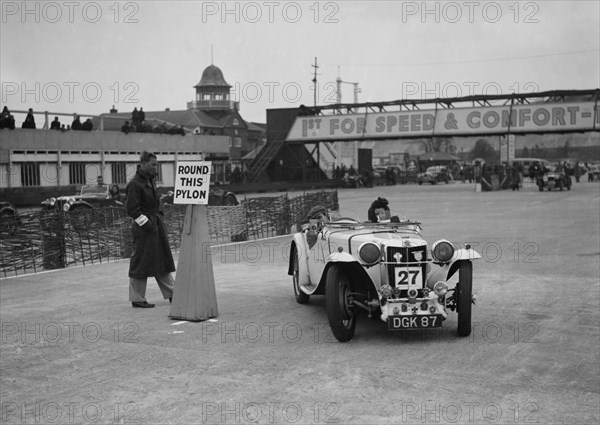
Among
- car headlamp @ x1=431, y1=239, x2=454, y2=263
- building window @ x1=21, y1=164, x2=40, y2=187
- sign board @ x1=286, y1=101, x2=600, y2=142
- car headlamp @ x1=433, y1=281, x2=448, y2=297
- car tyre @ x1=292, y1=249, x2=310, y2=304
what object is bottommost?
car tyre @ x1=292, y1=249, x2=310, y2=304

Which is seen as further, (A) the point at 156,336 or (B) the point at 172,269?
(B) the point at 172,269

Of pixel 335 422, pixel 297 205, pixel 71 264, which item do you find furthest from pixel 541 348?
pixel 297 205

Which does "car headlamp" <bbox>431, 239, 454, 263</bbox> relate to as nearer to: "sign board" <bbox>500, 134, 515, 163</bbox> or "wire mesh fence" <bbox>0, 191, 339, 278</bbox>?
"wire mesh fence" <bbox>0, 191, 339, 278</bbox>

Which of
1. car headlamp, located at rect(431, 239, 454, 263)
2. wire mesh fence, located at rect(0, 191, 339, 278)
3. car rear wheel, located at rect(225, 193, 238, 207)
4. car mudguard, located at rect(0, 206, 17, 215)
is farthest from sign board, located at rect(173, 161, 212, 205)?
car rear wheel, located at rect(225, 193, 238, 207)

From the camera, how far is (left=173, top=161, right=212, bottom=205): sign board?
9.71 m

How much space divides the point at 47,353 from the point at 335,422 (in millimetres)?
3582

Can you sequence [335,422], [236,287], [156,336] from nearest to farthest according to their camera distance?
[335,422] → [156,336] → [236,287]

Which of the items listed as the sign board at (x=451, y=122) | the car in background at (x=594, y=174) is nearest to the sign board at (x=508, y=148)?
the sign board at (x=451, y=122)

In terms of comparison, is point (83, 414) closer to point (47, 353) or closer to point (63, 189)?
point (47, 353)

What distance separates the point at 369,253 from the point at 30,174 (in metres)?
31.8

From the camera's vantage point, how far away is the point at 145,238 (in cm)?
1045

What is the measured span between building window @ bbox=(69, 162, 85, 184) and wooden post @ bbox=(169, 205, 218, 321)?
1230 inches

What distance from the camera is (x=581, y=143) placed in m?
169

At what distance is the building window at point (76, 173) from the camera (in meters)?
39.5
